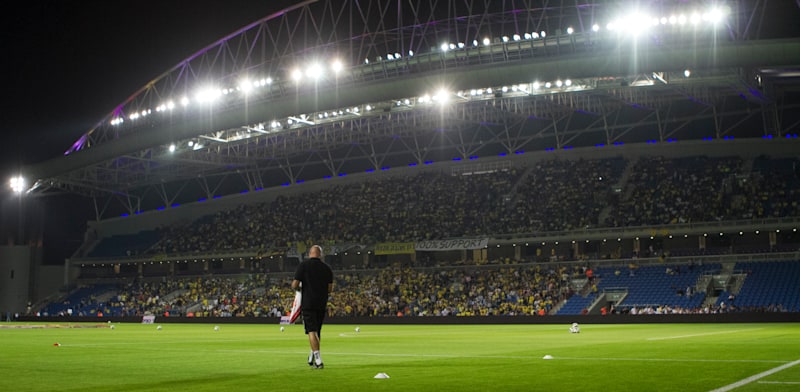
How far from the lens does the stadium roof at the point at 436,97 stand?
44250mm

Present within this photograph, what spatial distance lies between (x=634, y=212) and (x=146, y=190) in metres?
56.6

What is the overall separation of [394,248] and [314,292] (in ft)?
181

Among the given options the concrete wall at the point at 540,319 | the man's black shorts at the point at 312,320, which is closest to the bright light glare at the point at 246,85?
the concrete wall at the point at 540,319

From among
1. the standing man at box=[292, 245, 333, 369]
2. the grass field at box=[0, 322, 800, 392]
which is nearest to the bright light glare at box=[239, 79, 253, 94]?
the grass field at box=[0, 322, 800, 392]

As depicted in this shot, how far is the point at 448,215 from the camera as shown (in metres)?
70.2

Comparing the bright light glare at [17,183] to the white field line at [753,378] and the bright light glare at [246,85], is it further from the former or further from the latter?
the white field line at [753,378]

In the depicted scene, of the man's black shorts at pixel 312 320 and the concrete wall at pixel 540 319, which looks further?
the concrete wall at pixel 540 319

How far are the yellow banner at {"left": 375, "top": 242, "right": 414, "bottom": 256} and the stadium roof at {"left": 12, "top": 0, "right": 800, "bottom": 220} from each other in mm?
9509

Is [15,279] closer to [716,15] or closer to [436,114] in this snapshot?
[436,114]

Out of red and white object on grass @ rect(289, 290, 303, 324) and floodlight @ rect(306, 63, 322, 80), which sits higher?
floodlight @ rect(306, 63, 322, 80)

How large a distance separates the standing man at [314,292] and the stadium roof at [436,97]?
33560mm

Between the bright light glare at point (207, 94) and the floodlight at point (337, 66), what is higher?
the bright light glare at point (207, 94)

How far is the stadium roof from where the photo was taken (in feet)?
145

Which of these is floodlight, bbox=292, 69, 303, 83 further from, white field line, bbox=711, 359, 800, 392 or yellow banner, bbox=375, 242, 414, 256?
white field line, bbox=711, 359, 800, 392
